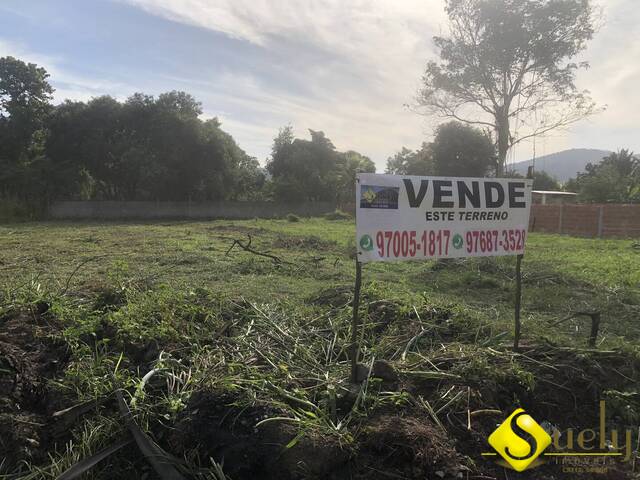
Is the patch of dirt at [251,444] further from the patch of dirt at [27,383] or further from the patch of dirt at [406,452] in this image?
the patch of dirt at [27,383]

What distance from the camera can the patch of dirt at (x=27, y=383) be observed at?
235cm

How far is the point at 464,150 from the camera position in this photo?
3033 centimetres

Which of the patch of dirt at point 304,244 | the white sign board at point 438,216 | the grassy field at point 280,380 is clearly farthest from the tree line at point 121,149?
the white sign board at point 438,216

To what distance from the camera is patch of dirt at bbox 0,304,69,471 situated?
7.72 ft

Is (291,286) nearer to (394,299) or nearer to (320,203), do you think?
(394,299)

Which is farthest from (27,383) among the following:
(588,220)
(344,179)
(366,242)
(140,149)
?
(344,179)

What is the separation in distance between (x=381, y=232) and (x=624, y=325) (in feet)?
10.2

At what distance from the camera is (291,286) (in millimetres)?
6000

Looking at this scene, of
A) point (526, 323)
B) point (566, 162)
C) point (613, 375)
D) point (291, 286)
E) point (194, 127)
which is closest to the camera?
point (613, 375)

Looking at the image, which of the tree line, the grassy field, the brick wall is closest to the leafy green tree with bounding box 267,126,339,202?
the tree line

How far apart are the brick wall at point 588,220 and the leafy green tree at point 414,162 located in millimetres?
10923

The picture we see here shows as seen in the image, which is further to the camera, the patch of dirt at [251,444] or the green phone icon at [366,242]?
the green phone icon at [366,242]

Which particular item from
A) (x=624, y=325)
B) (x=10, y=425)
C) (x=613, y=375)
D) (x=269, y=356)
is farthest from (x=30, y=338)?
(x=624, y=325)

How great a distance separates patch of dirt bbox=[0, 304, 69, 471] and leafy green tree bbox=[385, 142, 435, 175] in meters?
27.2
